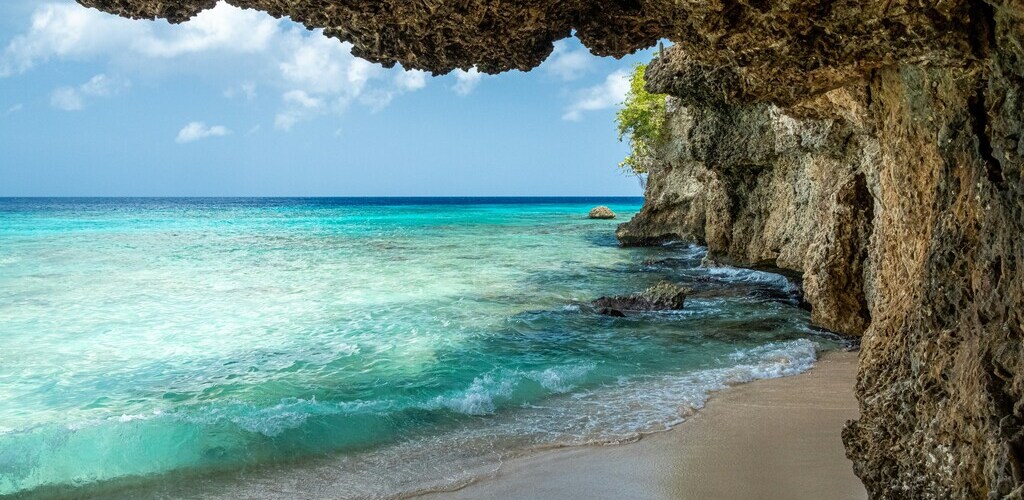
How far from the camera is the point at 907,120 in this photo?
12.3 feet

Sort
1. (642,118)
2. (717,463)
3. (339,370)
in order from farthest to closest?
(642,118)
(339,370)
(717,463)

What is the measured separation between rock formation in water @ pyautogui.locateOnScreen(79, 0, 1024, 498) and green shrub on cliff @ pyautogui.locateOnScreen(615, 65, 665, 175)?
18.3 metres

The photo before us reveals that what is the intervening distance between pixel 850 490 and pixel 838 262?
531 cm

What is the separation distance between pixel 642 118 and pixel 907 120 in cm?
2217

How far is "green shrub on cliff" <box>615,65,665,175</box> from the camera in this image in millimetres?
24203

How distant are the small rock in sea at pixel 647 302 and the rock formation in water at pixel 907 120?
6042 mm

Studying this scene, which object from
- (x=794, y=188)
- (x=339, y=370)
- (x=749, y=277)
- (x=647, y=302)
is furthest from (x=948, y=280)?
(x=749, y=277)

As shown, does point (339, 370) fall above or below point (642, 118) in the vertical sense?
below

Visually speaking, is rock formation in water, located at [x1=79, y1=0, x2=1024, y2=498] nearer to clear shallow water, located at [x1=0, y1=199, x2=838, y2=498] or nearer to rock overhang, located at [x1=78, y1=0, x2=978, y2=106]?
rock overhang, located at [x1=78, y1=0, x2=978, y2=106]

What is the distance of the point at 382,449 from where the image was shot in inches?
229

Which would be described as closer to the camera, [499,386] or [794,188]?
[499,386]

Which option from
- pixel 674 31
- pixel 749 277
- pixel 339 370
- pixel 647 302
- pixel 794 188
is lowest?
pixel 339 370

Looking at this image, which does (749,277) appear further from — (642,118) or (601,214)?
(601,214)

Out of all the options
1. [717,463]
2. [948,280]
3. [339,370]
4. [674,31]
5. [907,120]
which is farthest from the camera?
[339,370]
